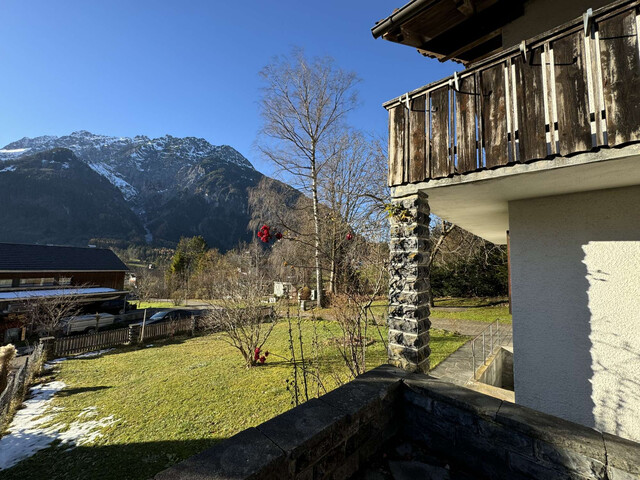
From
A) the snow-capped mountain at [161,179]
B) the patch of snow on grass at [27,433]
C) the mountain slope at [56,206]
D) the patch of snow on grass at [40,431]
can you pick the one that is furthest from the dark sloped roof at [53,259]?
the mountain slope at [56,206]

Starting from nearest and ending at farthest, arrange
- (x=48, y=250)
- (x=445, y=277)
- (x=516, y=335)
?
(x=516, y=335), (x=445, y=277), (x=48, y=250)

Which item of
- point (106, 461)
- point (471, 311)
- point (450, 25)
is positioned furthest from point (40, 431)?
point (471, 311)

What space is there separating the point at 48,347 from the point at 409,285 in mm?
13971

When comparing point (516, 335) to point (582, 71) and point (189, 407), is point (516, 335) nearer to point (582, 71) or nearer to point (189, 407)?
point (582, 71)

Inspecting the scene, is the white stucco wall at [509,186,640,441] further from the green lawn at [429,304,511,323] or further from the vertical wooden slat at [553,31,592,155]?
the green lawn at [429,304,511,323]

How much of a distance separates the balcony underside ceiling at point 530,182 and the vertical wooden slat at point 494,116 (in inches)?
5.8

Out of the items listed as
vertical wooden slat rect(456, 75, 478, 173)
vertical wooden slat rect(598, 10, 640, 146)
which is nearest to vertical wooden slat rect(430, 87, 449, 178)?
vertical wooden slat rect(456, 75, 478, 173)

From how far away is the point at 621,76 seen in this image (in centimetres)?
227

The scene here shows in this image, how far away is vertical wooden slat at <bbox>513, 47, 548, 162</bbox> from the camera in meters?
2.57

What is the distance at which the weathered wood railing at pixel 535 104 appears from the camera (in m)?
2.27

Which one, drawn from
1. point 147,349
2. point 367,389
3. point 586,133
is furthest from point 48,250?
point 586,133

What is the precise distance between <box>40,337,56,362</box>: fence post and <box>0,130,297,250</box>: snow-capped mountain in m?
37.0

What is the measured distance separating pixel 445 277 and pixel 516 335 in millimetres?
16121

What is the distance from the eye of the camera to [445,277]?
728 inches
